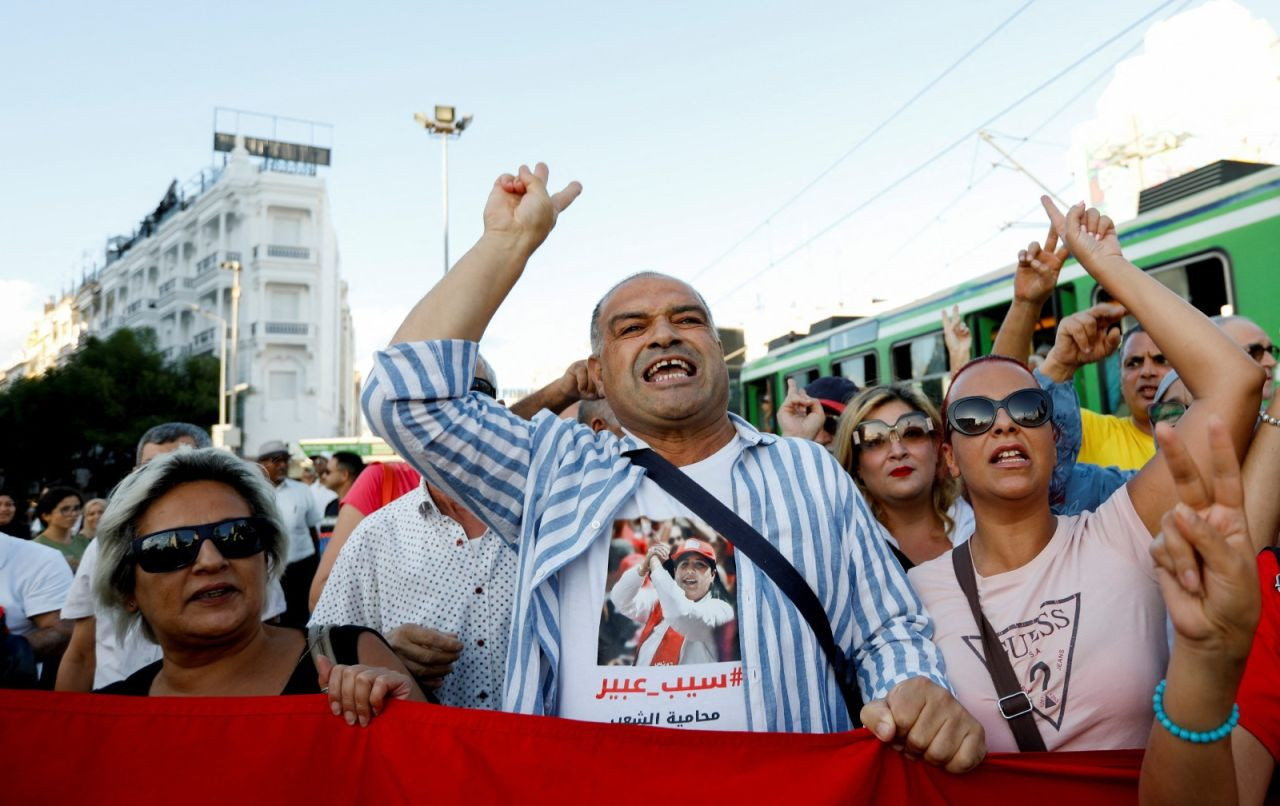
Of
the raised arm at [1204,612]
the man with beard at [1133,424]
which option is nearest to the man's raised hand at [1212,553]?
the raised arm at [1204,612]

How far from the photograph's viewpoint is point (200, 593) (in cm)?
231

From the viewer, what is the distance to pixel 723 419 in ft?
7.64

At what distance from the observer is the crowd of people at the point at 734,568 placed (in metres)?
1.92

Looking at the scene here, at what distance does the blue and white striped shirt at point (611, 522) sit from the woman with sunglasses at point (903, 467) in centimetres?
135

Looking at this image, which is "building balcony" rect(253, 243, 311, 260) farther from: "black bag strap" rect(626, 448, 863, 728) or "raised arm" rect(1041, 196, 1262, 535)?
"raised arm" rect(1041, 196, 1262, 535)

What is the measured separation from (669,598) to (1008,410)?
3.42ft

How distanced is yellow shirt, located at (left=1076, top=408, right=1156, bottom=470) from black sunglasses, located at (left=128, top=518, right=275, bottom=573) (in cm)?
366

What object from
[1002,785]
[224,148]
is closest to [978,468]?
[1002,785]

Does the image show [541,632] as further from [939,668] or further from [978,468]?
[978,468]

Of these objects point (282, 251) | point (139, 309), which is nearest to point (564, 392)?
point (282, 251)

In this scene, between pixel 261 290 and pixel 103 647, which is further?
pixel 261 290

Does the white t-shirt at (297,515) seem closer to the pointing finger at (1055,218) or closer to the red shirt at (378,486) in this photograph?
the red shirt at (378,486)

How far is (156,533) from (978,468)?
2194 millimetres

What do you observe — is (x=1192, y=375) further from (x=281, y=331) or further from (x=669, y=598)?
(x=281, y=331)
